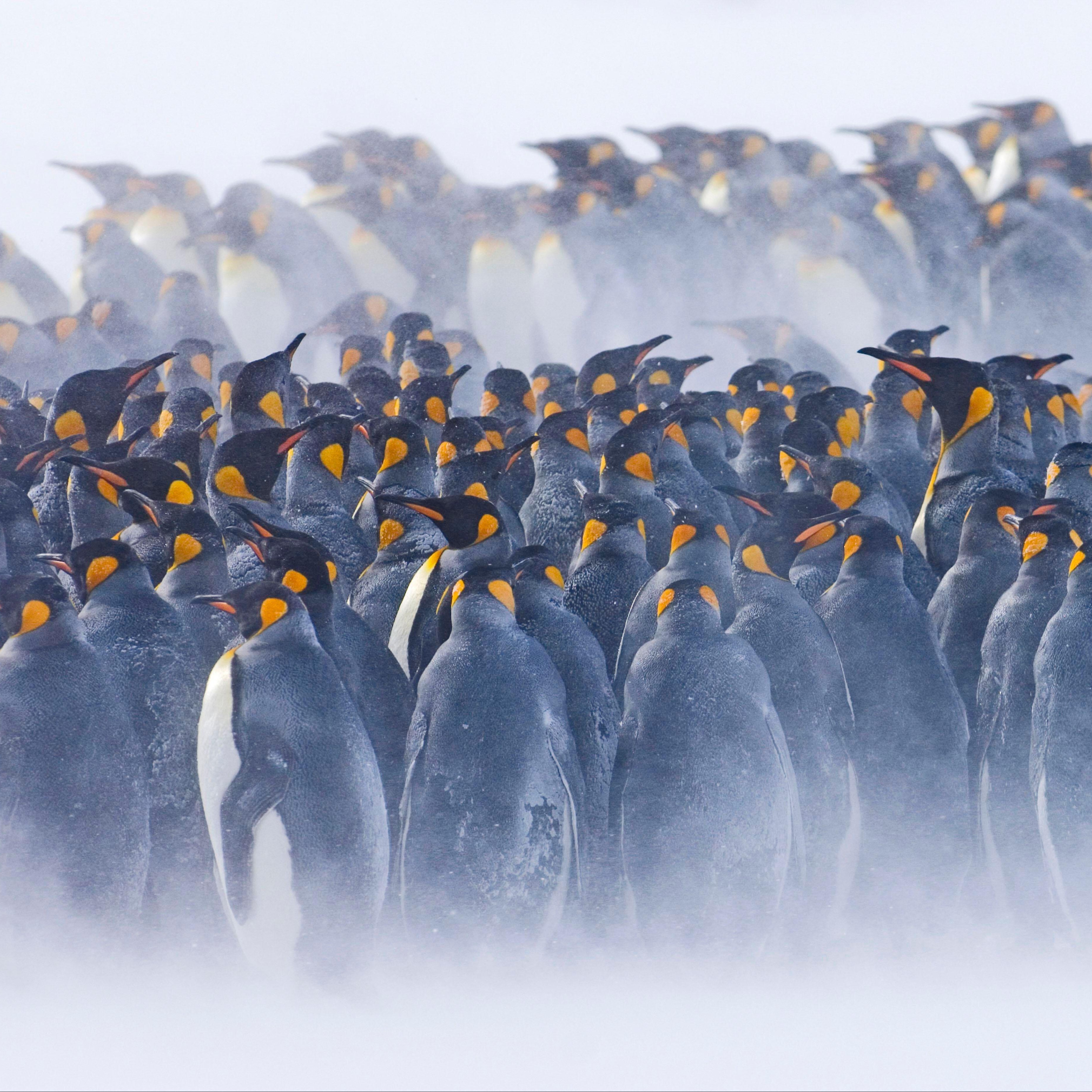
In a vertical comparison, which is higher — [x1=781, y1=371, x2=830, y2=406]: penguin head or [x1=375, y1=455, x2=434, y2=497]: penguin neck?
[x1=781, y1=371, x2=830, y2=406]: penguin head

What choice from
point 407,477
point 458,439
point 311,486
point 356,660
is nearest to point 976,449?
point 458,439

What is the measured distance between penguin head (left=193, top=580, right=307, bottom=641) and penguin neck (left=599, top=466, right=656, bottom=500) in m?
1.19

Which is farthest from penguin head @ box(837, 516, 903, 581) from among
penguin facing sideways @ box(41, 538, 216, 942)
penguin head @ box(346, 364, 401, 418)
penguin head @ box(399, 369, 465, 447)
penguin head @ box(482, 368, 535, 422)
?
penguin head @ box(346, 364, 401, 418)

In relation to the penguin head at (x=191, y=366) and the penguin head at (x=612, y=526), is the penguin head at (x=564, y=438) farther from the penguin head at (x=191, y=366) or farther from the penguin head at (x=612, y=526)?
the penguin head at (x=191, y=366)

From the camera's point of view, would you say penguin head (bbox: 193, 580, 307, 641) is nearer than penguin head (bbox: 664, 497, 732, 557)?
Yes

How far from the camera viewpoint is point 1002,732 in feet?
9.24

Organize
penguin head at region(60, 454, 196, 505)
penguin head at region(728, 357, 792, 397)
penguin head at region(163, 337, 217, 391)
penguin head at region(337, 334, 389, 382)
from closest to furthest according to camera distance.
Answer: penguin head at region(60, 454, 196, 505) < penguin head at region(728, 357, 792, 397) < penguin head at region(163, 337, 217, 391) < penguin head at region(337, 334, 389, 382)

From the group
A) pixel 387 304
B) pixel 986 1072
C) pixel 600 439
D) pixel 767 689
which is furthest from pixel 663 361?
pixel 986 1072

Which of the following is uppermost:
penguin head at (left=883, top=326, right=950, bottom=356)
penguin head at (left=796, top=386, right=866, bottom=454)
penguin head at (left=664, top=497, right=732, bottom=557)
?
penguin head at (left=883, top=326, right=950, bottom=356)

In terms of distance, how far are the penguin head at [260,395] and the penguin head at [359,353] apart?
183 centimetres

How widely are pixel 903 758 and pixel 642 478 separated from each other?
1042 mm

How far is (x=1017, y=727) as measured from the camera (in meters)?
2.79

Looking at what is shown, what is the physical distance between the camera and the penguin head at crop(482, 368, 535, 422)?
4648 millimetres

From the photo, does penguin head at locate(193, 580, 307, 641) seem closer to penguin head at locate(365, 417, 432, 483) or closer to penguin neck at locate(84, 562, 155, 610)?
penguin neck at locate(84, 562, 155, 610)
